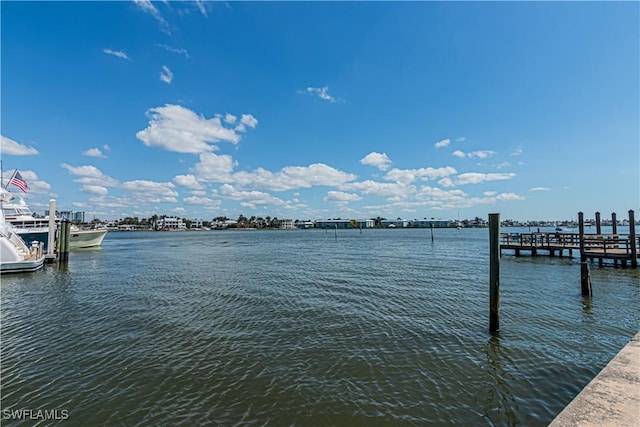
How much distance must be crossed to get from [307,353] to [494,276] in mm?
6605

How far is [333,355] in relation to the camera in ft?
27.4

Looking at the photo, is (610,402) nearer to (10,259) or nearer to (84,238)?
(10,259)

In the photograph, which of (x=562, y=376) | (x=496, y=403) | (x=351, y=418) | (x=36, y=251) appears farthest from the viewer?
(x=36, y=251)

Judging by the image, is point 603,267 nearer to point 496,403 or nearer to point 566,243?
point 566,243

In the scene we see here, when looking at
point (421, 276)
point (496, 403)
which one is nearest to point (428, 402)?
point (496, 403)

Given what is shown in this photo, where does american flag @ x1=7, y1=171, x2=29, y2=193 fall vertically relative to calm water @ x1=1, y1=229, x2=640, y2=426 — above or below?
above

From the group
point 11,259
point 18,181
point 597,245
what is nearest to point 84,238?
point 18,181

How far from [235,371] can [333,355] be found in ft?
8.52

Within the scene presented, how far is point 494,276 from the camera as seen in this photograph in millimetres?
10125

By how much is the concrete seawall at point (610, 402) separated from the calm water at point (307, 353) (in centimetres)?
100

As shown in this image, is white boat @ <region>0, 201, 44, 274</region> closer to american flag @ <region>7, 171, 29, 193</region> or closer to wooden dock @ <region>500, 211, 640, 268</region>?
american flag @ <region>7, 171, 29, 193</region>

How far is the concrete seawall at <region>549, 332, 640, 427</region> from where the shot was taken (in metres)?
4.30

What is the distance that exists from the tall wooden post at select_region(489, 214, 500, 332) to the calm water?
1.79ft

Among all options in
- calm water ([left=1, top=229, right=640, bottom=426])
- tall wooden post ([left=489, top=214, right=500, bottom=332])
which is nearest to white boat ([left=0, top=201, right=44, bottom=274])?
calm water ([left=1, top=229, right=640, bottom=426])
